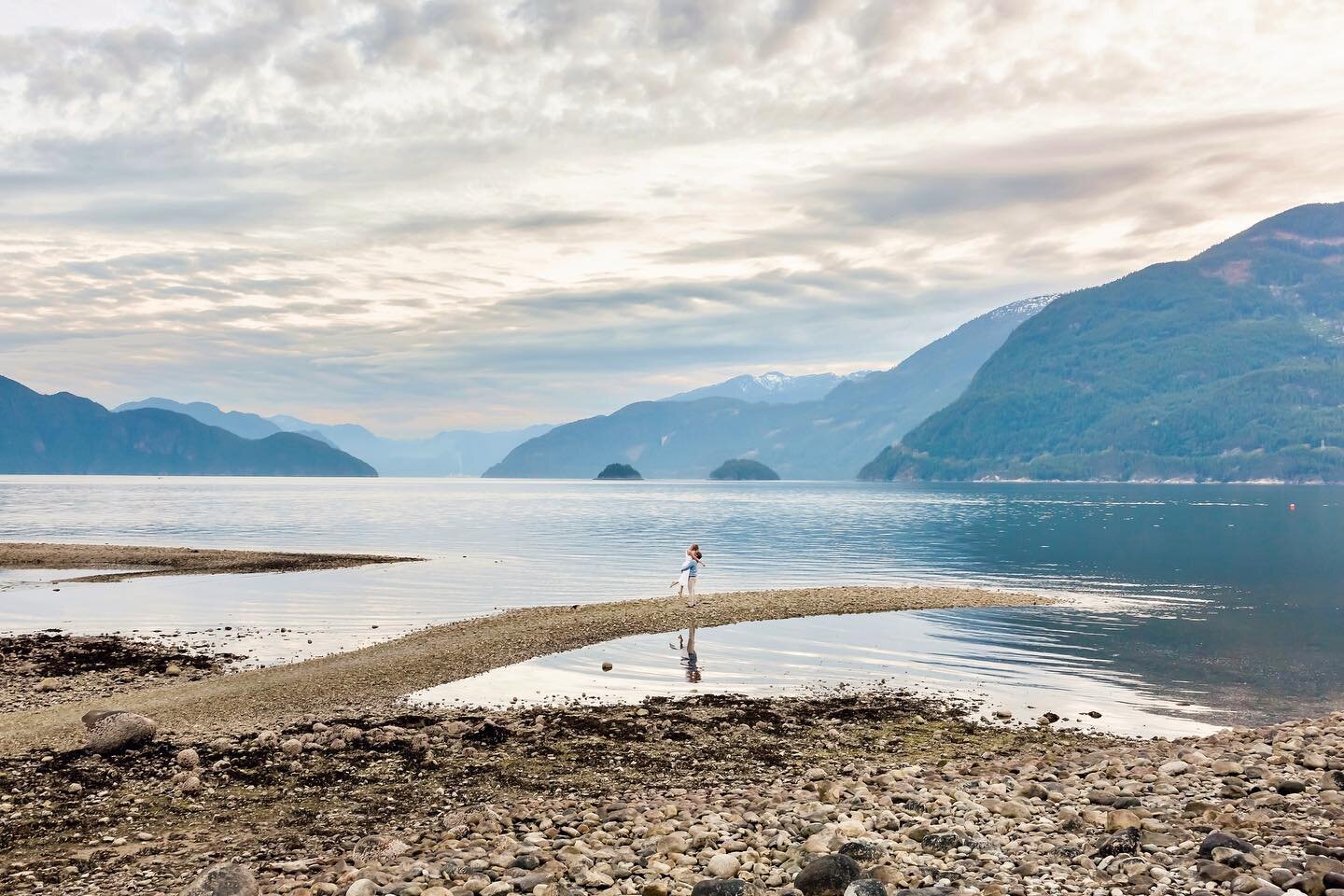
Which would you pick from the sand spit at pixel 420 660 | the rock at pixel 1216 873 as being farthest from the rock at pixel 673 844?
the sand spit at pixel 420 660

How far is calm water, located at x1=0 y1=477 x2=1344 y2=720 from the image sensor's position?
31.0 metres

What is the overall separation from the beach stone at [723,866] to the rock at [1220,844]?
5968 millimetres

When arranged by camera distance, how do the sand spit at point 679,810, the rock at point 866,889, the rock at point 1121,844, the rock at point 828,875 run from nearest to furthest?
the rock at point 866,889 < the rock at point 828,875 < the sand spit at point 679,810 < the rock at point 1121,844

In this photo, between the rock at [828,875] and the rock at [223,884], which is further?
the rock at [223,884]

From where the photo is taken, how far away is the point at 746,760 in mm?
19781

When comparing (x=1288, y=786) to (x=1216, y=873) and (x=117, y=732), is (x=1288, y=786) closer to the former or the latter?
(x=1216, y=873)

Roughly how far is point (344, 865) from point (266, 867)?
1236 mm

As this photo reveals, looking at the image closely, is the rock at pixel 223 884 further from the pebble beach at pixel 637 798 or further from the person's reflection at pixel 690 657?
the person's reflection at pixel 690 657

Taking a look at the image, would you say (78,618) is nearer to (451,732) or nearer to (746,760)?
(451,732)

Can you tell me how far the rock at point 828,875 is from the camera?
38.0 ft

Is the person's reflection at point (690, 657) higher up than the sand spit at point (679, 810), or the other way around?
the sand spit at point (679, 810)

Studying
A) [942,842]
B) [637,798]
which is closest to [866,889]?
[942,842]

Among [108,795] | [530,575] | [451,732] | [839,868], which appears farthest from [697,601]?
[839,868]

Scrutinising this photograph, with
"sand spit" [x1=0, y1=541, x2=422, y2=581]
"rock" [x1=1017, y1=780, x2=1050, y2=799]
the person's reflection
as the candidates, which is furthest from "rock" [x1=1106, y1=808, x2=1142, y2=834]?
"sand spit" [x1=0, y1=541, x2=422, y2=581]
